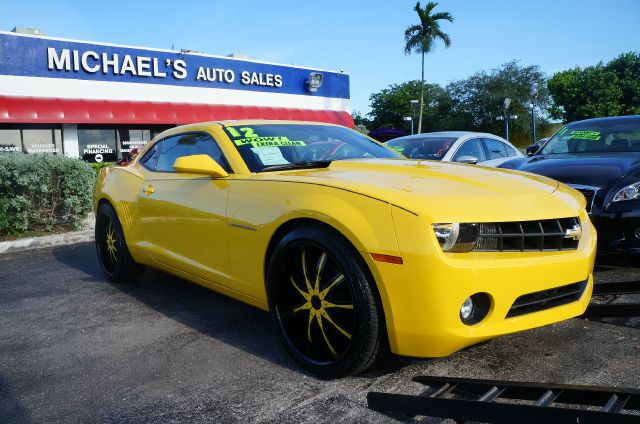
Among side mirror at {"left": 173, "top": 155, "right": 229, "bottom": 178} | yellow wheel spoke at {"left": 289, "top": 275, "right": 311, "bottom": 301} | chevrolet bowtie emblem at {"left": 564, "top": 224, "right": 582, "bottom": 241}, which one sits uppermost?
side mirror at {"left": 173, "top": 155, "right": 229, "bottom": 178}

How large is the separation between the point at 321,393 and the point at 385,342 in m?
0.40

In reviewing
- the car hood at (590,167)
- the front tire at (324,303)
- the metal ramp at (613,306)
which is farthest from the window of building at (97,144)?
the metal ramp at (613,306)

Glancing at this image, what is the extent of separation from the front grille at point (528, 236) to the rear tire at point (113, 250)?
10.5ft

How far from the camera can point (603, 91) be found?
46.3m

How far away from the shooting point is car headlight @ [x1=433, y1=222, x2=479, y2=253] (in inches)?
88.4

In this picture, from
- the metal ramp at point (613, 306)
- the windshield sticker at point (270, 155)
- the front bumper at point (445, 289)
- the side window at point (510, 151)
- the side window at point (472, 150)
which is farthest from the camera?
the side window at point (510, 151)

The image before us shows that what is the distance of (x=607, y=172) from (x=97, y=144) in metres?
18.4

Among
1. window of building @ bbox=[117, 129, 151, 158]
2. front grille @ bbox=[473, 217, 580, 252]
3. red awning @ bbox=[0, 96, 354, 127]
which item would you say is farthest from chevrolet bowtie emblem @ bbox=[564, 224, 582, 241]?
window of building @ bbox=[117, 129, 151, 158]

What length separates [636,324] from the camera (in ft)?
10.6

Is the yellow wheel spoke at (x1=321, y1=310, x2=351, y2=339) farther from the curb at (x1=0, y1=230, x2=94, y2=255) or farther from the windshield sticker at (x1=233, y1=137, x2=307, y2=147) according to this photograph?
the curb at (x1=0, y1=230, x2=94, y2=255)

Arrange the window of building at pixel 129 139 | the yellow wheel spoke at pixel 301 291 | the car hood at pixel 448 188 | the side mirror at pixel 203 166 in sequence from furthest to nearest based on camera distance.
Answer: the window of building at pixel 129 139 → the side mirror at pixel 203 166 → the yellow wheel spoke at pixel 301 291 → the car hood at pixel 448 188

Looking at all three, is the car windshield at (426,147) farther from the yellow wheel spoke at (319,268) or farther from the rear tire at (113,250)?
the yellow wheel spoke at (319,268)

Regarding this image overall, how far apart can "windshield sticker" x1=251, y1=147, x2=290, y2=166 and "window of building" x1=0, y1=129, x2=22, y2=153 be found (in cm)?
1631

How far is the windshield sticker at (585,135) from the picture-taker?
5.53 metres
